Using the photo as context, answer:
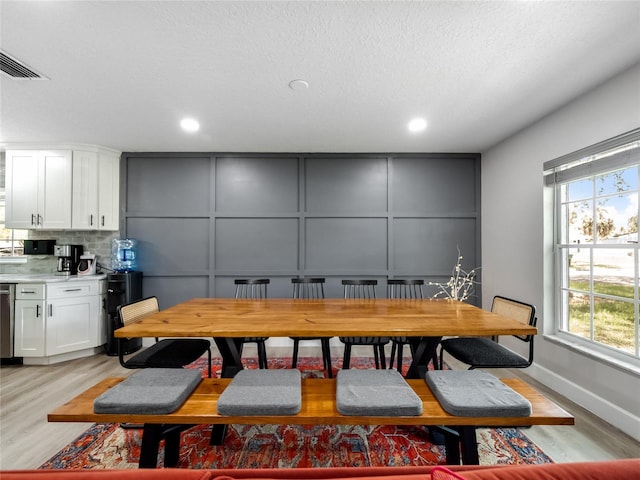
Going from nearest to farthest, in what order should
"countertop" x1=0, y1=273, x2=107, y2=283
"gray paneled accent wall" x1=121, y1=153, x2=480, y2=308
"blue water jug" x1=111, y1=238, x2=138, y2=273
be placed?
"countertop" x1=0, y1=273, x2=107, y2=283 < "blue water jug" x1=111, y1=238, x2=138, y2=273 < "gray paneled accent wall" x1=121, y1=153, x2=480, y2=308

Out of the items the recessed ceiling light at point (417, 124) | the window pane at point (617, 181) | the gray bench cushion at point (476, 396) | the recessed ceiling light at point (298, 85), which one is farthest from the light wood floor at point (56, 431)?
the recessed ceiling light at point (298, 85)

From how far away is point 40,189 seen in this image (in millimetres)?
3566

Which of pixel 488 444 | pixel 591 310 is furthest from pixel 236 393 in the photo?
pixel 591 310

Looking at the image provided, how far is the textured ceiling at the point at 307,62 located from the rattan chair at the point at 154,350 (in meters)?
1.72

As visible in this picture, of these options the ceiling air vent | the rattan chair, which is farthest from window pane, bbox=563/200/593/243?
the ceiling air vent

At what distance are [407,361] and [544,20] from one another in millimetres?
3140

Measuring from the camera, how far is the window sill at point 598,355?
202cm

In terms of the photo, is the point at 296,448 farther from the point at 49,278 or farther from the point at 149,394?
the point at 49,278

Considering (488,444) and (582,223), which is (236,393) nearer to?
(488,444)

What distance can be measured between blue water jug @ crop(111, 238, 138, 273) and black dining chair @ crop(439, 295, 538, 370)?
3816 millimetres

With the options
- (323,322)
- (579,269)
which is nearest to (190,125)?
(323,322)

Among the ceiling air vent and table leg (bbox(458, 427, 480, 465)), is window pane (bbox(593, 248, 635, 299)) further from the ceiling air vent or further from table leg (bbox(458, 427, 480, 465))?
the ceiling air vent

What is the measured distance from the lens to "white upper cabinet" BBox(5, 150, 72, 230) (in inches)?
140

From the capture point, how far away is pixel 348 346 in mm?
2467
